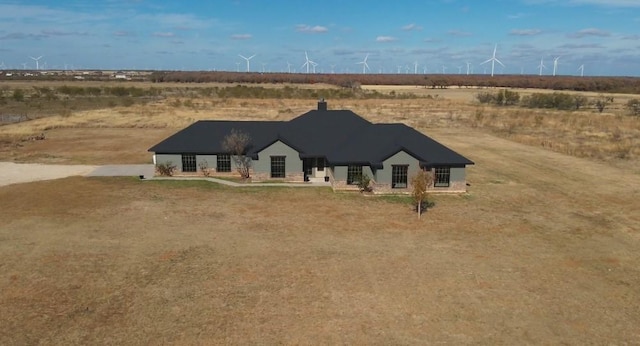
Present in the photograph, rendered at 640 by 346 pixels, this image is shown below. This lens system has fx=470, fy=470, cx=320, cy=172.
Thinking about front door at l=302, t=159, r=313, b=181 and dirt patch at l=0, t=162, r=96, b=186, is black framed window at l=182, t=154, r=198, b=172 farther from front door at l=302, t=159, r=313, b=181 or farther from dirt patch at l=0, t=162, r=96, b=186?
front door at l=302, t=159, r=313, b=181

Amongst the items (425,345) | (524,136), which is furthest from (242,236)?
(524,136)

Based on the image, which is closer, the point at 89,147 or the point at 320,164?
the point at 320,164

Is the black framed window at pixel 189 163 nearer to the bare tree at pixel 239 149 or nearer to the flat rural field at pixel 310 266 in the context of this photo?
the bare tree at pixel 239 149

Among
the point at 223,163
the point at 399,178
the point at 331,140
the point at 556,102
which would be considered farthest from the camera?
the point at 556,102

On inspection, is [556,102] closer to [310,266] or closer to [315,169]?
[315,169]

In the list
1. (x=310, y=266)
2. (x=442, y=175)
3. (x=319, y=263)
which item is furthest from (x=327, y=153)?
(x=310, y=266)

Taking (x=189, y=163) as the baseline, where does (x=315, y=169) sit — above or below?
below

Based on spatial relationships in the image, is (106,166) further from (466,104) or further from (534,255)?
(466,104)
